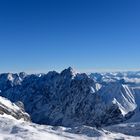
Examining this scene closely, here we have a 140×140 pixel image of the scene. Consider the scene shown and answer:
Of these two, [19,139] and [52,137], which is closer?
[19,139]

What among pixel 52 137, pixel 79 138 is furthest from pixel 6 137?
pixel 79 138

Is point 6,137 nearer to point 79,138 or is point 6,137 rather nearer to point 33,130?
point 33,130

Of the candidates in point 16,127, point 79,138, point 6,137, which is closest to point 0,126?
point 16,127

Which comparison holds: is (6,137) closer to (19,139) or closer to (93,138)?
(19,139)

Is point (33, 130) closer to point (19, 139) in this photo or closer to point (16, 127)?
point (16, 127)

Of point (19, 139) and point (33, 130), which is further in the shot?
point (33, 130)

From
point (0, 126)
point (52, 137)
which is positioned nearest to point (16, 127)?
point (0, 126)
